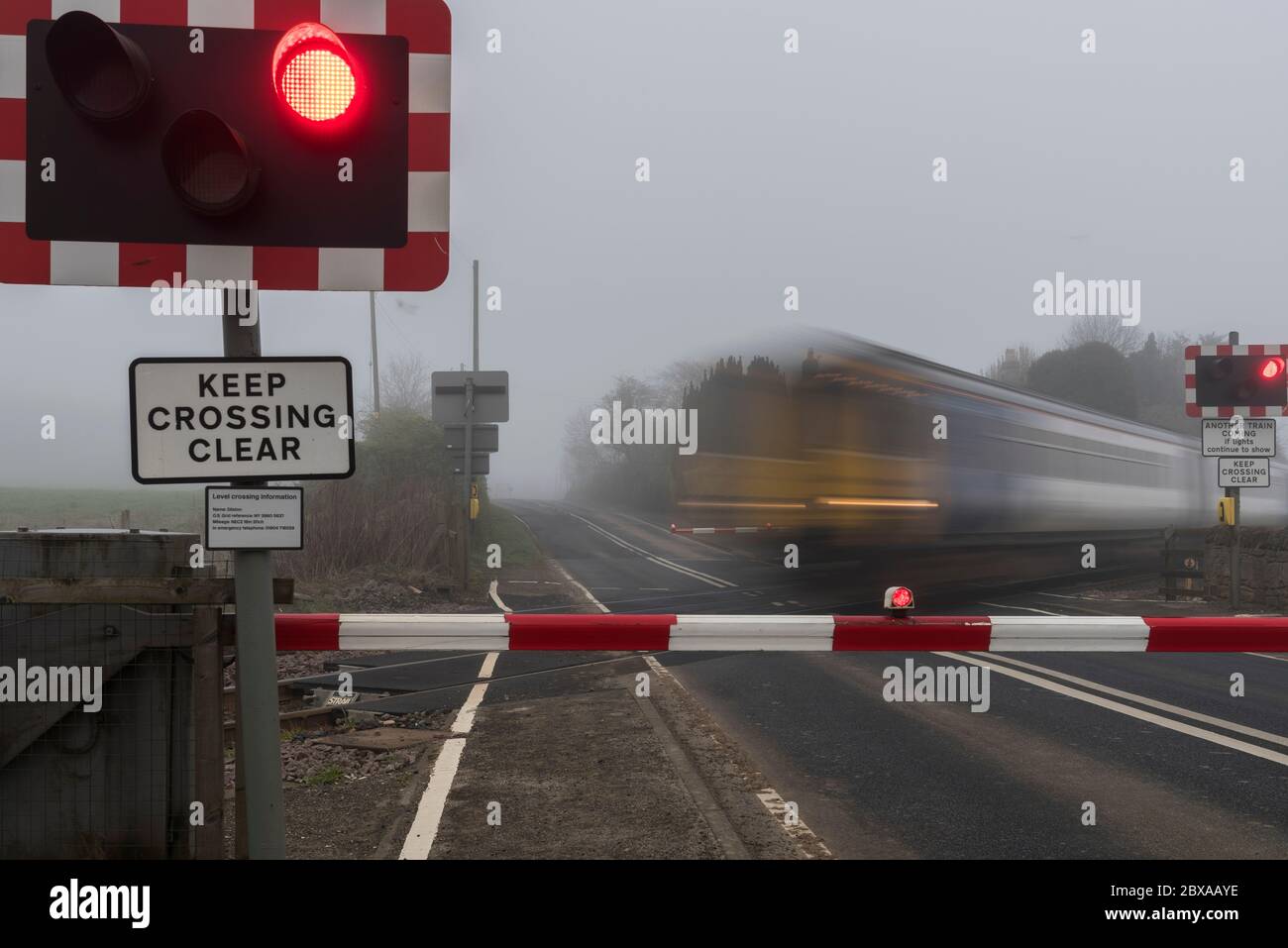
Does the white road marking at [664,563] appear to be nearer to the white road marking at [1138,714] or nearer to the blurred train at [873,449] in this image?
the blurred train at [873,449]

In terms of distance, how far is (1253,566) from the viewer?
16812mm

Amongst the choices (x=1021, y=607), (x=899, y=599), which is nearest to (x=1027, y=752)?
(x=899, y=599)

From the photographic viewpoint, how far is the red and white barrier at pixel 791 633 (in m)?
3.71

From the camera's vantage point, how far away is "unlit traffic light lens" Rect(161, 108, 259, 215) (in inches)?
108

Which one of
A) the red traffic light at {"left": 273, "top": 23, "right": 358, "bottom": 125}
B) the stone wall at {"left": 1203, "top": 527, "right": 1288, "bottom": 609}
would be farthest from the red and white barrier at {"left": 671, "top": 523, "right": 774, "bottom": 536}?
the red traffic light at {"left": 273, "top": 23, "right": 358, "bottom": 125}

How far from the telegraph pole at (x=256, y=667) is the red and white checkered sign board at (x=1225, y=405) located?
46.7 ft

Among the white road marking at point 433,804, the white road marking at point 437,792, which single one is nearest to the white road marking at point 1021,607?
the white road marking at point 437,792

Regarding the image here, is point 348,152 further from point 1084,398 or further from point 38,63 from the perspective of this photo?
point 1084,398

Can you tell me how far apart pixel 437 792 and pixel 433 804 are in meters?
0.25

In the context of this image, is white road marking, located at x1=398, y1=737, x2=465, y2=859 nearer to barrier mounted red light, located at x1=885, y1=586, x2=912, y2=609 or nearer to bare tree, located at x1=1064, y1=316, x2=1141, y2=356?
barrier mounted red light, located at x1=885, y1=586, x2=912, y2=609

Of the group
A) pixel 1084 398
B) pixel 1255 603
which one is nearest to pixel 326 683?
pixel 1255 603

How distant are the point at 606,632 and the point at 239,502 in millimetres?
1515

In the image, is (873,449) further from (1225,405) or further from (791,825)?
(791,825)

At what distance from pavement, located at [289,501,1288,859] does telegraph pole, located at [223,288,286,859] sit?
168 cm
